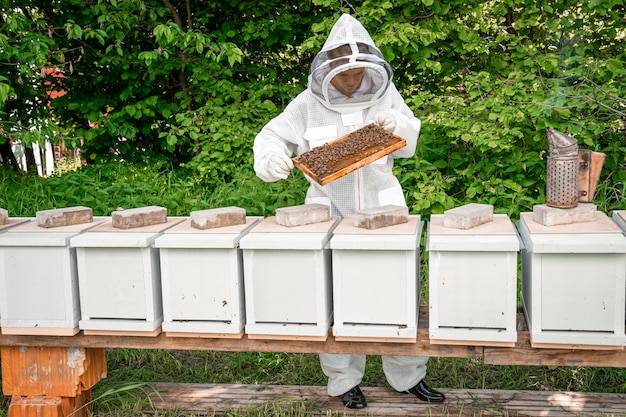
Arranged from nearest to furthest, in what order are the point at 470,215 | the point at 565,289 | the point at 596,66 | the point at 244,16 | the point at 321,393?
the point at 565,289 < the point at 470,215 < the point at 321,393 < the point at 596,66 < the point at 244,16

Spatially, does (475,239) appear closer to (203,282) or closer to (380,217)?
(380,217)

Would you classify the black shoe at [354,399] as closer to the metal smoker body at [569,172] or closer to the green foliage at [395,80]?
the metal smoker body at [569,172]

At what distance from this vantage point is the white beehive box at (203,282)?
2.61 meters

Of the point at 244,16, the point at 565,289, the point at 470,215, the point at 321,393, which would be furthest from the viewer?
the point at 244,16

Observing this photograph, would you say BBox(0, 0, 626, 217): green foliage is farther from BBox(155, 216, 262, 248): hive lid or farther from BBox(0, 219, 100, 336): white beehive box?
BBox(155, 216, 262, 248): hive lid

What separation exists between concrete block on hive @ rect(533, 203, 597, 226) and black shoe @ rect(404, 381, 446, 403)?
44.1 inches

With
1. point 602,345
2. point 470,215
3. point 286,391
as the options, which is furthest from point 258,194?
point 602,345

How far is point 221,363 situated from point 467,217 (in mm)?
2248

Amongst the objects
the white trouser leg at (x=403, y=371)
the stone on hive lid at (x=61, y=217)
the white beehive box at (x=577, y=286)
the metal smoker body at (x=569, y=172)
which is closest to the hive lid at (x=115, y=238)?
the stone on hive lid at (x=61, y=217)

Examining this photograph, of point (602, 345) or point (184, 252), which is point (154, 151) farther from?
point (602, 345)

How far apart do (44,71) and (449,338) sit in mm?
6467

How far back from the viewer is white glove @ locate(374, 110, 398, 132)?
3.12 metres

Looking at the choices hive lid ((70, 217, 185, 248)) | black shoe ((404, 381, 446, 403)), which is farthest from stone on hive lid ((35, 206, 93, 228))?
black shoe ((404, 381, 446, 403))

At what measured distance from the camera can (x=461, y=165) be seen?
589 cm
